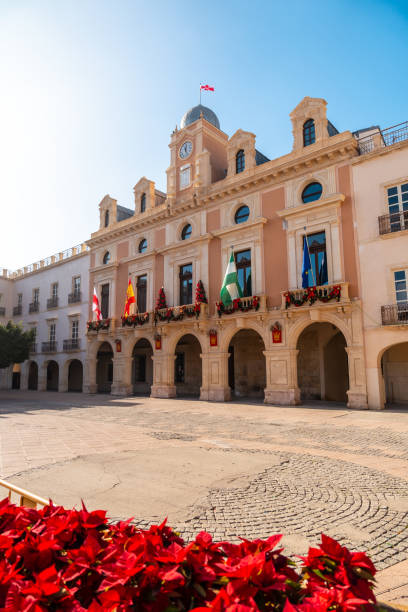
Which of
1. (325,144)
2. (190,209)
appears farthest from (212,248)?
(325,144)

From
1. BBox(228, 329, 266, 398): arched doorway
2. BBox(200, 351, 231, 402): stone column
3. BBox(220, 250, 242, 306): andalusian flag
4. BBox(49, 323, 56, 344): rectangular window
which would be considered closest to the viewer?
BBox(220, 250, 242, 306): andalusian flag

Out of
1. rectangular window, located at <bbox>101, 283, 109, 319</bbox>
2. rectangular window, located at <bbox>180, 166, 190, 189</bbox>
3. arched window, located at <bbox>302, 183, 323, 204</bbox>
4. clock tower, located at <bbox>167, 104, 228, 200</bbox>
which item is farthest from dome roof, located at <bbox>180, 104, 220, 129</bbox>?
rectangular window, located at <bbox>101, 283, 109, 319</bbox>

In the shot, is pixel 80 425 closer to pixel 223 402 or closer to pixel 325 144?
pixel 223 402

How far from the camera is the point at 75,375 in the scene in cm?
3438

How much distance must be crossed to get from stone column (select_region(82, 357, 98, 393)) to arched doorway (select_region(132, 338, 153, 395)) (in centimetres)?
293

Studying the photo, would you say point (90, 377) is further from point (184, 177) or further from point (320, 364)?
point (320, 364)

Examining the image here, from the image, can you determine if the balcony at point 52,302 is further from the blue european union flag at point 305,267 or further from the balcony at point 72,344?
the blue european union flag at point 305,267

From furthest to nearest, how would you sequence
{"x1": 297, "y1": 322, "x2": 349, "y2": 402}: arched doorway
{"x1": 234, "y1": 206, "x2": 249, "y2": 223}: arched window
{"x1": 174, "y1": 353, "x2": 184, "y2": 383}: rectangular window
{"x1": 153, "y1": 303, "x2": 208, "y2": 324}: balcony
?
{"x1": 174, "y1": 353, "x2": 184, "y2": 383}: rectangular window < {"x1": 153, "y1": 303, "x2": 208, "y2": 324}: balcony < {"x1": 234, "y1": 206, "x2": 249, "y2": 223}: arched window < {"x1": 297, "y1": 322, "x2": 349, "y2": 402}: arched doorway

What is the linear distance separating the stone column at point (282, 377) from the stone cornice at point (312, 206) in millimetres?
6792

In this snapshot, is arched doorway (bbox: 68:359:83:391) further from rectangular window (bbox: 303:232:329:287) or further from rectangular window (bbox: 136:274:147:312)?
rectangular window (bbox: 303:232:329:287)

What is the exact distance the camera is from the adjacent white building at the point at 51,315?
3191 centimetres

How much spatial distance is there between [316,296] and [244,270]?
5061 millimetres

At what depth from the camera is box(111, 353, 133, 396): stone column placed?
2634 cm

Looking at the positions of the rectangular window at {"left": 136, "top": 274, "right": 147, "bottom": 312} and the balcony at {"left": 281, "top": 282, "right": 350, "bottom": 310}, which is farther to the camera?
the rectangular window at {"left": 136, "top": 274, "right": 147, "bottom": 312}
